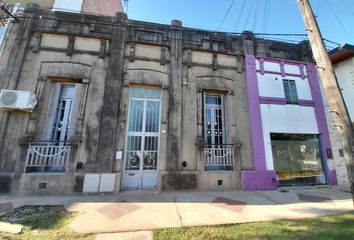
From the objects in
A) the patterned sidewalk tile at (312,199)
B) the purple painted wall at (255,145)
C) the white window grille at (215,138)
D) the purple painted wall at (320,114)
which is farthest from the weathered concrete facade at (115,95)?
the purple painted wall at (320,114)

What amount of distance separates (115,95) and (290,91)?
24.0ft

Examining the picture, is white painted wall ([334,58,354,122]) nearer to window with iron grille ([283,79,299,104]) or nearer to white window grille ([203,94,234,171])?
window with iron grille ([283,79,299,104])

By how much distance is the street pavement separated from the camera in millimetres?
4038

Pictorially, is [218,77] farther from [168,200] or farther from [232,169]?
[168,200]

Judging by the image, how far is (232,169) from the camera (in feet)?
24.4

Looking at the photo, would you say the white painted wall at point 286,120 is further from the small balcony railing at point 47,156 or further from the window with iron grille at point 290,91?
the small balcony railing at point 47,156

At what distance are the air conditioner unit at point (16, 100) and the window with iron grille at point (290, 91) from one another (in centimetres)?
969

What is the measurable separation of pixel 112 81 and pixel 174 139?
3063 millimetres

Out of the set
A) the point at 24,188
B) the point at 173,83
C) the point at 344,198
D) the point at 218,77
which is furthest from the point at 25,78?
the point at 344,198

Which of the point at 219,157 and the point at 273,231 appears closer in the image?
the point at 273,231

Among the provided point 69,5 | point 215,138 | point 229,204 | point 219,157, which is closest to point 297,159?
point 219,157

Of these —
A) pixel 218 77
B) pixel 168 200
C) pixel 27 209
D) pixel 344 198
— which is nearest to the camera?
pixel 27 209

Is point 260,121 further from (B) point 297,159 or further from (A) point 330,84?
(A) point 330,84

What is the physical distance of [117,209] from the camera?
487 cm
